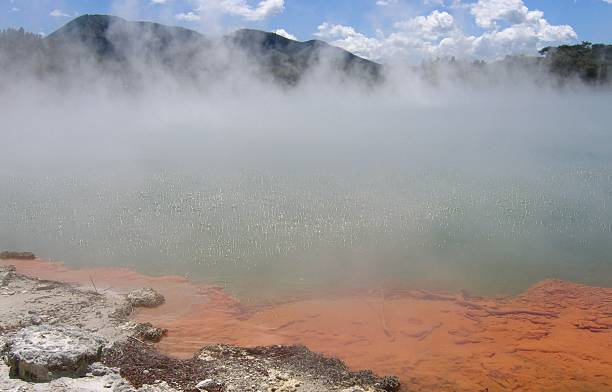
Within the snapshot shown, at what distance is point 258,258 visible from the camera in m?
10.8

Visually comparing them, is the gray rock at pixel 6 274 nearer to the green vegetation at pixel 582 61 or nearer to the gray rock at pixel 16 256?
the gray rock at pixel 16 256

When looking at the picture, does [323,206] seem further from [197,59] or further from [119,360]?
[197,59]

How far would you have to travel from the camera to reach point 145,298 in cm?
864

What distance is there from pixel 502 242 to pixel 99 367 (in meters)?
8.86

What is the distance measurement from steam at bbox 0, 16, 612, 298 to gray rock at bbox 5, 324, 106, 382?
4.11 meters

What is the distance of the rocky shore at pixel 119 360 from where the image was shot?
5.53 m

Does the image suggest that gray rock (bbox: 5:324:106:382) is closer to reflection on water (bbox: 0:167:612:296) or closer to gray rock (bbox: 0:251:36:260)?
reflection on water (bbox: 0:167:612:296)

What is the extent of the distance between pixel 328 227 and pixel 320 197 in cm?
219

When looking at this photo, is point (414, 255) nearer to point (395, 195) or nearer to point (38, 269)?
point (395, 195)

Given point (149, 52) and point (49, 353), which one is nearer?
point (49, 353)

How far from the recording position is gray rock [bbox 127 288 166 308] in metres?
8.57

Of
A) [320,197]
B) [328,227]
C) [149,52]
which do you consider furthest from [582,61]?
[328,227]

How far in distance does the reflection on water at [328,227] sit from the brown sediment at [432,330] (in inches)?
26.8

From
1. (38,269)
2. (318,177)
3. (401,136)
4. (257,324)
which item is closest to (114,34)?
(401,136)
